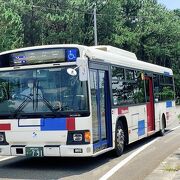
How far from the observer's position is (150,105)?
17.5m

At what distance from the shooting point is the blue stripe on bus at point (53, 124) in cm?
1092

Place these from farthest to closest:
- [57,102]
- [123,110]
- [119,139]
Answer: [123,110], [119,139], [57,102]

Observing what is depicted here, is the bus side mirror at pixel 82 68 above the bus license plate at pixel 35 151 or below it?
above

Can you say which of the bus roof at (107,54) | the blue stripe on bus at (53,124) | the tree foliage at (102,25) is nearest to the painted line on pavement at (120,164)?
the blue stripe on bus at (53,124)

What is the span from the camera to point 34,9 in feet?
148

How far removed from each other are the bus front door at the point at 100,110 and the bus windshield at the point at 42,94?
48 cm

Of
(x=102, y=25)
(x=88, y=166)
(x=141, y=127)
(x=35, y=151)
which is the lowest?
(x=88, y=166)

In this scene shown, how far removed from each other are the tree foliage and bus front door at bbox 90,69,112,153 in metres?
22.2

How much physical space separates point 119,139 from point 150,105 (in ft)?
15.0

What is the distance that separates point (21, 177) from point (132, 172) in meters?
2.45

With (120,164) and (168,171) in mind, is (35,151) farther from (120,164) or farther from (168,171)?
(168,171)

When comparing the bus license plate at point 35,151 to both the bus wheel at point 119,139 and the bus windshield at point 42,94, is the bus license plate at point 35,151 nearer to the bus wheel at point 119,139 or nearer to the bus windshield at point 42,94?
the bus windshield at point 42,94

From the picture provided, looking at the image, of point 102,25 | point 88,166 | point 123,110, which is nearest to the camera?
point 88,166

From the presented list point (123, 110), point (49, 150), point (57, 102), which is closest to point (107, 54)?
point (123, 110)
